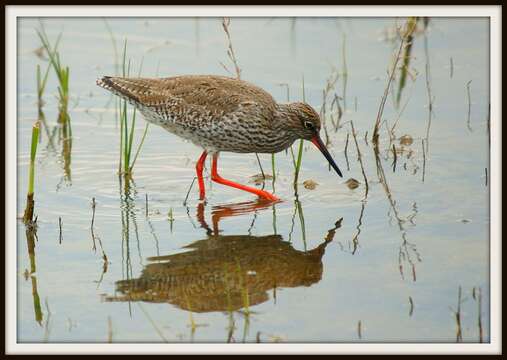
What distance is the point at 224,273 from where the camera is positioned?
7828mm

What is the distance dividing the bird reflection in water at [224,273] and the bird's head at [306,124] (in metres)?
1.39

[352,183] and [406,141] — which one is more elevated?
[406,141]

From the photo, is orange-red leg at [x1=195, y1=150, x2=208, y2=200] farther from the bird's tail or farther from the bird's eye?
the bird's eye

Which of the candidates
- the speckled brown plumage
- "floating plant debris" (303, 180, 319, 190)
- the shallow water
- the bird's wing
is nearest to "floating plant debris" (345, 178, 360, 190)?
the shallow water

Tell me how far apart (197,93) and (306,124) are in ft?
3.90

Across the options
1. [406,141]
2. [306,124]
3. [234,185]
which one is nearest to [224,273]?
[234,185]

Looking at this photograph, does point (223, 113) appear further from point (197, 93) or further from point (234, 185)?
point (234, 185)

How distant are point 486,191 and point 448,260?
1.69m

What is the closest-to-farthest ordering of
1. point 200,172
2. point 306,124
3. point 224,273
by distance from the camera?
point 224,273 → point 306,124 → point 200,172

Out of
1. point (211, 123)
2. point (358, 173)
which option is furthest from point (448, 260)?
point (211, 123)

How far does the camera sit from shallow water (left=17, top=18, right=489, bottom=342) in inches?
280

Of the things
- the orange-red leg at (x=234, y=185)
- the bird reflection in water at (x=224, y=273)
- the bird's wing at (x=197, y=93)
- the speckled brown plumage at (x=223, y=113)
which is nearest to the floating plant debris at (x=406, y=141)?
the speckled brown plumage at (x=223, y=113)

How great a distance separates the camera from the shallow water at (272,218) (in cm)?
711

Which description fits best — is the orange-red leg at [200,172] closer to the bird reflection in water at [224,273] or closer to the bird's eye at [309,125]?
the bird reflection in water at [224,273]
